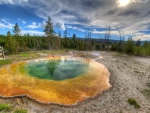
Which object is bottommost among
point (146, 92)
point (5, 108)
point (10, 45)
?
point (146, 92)

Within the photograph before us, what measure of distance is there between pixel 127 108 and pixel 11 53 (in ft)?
78.5

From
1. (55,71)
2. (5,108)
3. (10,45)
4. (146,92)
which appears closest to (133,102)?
(146,92)

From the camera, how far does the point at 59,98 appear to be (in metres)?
5.61

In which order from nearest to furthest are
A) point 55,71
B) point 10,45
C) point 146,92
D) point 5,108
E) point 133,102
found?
point 5,108, point 133,102, point 146,92, point 55,71, point 10,45

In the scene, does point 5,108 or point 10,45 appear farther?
point 10,45

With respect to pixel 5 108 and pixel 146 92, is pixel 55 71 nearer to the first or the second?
pixel 5 108

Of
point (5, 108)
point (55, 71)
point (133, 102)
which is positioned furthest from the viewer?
point (55, 71)

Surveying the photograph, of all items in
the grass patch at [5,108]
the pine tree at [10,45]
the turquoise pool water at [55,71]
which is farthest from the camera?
the pine tree at [10,45]

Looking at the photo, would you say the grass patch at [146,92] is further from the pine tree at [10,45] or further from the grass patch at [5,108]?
the pine tree at [10,45]

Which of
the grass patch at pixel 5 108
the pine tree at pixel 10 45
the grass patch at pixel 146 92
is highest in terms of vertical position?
the pine tree at pixel 10 45

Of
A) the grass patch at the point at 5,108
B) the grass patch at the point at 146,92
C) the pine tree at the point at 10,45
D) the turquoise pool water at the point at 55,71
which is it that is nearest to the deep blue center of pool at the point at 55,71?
the turquoise pool water at the point at 55,71

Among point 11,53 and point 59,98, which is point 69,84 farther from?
point 11,53

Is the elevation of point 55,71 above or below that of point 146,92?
above

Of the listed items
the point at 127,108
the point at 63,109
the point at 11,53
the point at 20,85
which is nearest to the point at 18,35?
the point at 11,53
